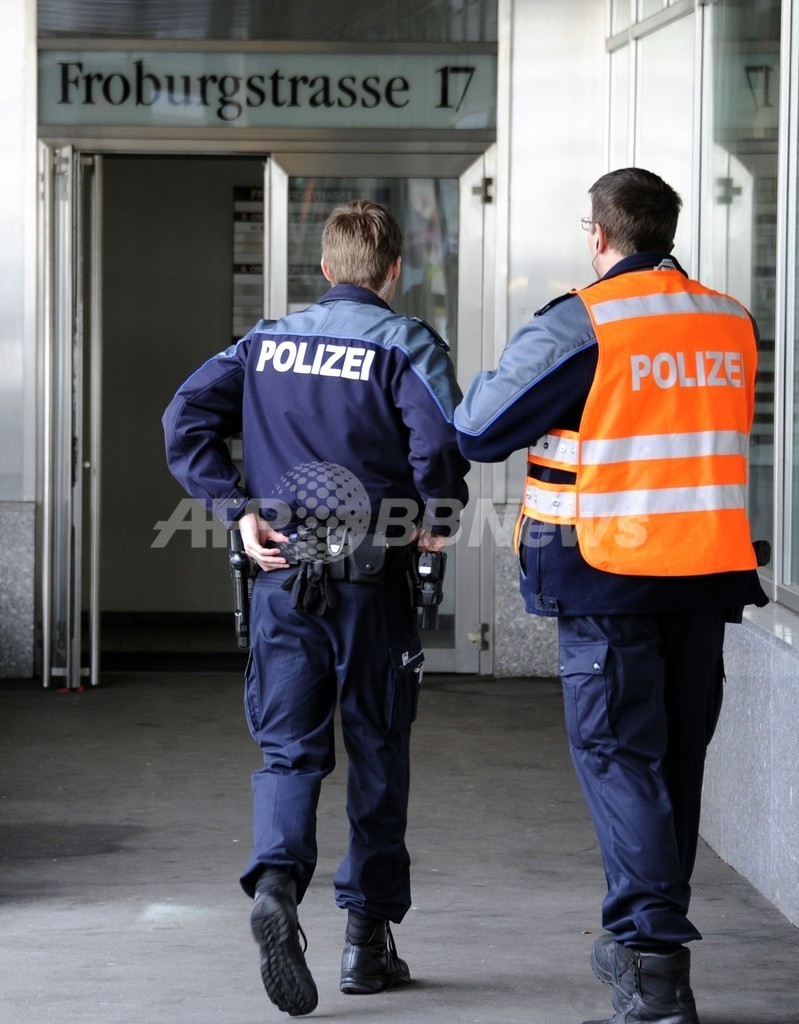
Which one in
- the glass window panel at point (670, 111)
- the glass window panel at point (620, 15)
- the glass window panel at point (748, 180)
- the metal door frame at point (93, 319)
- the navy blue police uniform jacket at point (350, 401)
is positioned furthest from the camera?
the metal door frame at point (93, 319)

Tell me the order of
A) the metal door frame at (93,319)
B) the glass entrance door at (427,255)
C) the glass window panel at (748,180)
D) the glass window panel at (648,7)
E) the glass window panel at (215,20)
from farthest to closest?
1. the glass entrance door at (427,255)
2. the glass window panel at (215,20)
3. the metal door frame at (93,319)
4. the glass window panel at (648,7)
5. the glass window panel at (748,180)

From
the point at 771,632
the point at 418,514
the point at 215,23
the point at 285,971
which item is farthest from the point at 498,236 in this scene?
the point at 285,971

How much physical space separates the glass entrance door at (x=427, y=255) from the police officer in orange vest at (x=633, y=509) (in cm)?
456

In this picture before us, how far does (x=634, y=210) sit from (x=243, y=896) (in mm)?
2209

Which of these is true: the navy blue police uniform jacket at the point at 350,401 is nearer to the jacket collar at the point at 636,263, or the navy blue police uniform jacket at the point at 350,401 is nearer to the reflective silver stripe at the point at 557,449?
the reflective silver stripe at the point at 557,449

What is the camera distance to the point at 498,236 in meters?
7.72

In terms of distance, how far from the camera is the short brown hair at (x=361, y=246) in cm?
351

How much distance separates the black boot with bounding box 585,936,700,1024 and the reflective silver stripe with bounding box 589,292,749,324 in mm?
1279

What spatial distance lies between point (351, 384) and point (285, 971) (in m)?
1.25

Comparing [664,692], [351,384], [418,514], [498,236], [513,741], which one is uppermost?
[498,236]

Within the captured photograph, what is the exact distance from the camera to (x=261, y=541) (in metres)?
3.52

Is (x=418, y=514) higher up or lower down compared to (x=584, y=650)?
higher up

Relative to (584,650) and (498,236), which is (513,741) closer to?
(498,236)

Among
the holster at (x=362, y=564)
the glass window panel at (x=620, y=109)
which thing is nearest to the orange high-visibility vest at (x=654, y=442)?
the holster at (x=362, y=564)
